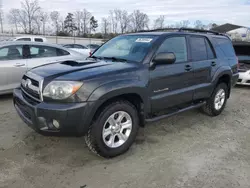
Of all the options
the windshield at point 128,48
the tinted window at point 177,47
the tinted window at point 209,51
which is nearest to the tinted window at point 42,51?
the windshield at point 128,48

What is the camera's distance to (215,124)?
191 inches

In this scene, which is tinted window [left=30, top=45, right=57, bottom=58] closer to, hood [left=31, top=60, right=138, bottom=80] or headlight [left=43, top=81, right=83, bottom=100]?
hood [left=31, top=60, right=138, bottom=80]

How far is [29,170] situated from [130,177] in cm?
128

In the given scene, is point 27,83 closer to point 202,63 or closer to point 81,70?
point 81,70

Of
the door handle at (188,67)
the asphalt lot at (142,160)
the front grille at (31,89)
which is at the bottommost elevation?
the asphalt lot at (142,160)

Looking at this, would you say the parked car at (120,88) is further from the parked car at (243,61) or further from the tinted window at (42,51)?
the parked car at (243,61)

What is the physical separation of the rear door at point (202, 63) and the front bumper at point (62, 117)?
7.66 feet

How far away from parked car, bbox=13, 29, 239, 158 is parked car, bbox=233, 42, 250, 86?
171 inches

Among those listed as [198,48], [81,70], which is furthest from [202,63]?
[81,70]

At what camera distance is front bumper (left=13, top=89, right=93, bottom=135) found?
9.37 feet

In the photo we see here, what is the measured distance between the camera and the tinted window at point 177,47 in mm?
3900

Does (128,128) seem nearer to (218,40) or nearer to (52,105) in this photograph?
(52,105)

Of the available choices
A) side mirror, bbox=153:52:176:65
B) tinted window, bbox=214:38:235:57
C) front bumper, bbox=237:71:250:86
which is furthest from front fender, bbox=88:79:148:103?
front bumper, bbox=237:71:250:86

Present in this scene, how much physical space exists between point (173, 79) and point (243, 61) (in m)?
6.81
